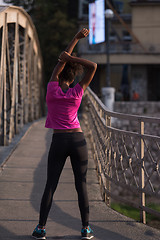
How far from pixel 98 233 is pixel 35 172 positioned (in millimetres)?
2996

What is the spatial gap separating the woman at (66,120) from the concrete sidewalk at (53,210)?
417 millimetres

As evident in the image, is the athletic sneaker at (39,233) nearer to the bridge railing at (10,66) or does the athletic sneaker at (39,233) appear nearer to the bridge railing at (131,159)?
the bridge railing at (131,159)

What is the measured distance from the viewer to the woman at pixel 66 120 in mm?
4074

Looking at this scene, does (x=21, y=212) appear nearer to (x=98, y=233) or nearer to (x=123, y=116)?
(x=98, y=233)

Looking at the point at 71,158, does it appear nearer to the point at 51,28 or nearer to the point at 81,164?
the point at 81,164

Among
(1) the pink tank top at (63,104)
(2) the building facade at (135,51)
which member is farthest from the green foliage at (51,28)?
(1) the pink tank top at (63,104)

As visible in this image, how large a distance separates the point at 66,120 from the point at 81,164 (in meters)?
0.43

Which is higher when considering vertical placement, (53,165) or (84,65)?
(84,65)

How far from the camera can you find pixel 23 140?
415 inches

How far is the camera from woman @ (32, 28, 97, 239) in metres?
4.07

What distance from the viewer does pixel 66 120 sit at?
4.09 metres

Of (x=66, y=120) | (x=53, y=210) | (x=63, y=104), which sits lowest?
(x=53, y=210)

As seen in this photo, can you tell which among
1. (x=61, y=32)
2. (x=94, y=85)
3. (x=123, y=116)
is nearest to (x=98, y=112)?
(x=123, y=116)

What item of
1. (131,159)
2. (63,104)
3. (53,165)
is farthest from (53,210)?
(63,104)
